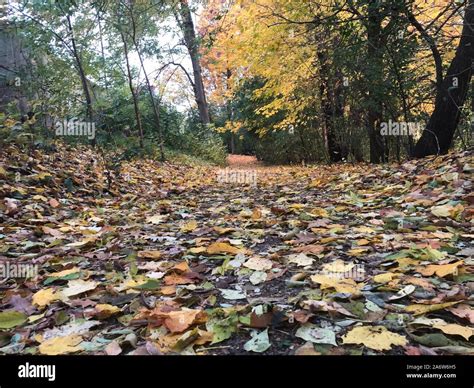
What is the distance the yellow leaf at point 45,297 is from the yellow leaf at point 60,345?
45 cm

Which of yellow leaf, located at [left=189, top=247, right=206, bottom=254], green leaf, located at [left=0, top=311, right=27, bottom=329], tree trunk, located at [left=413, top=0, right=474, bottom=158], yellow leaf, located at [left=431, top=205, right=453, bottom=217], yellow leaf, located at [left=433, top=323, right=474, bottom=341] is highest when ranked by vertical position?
tree trunk, located at [left=413, top=0, right=474, bottom=158]

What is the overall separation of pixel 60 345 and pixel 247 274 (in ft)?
3.30

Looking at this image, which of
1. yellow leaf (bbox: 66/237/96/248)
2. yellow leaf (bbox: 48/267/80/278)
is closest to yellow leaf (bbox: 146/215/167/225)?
yellow leaf (bbox: 66/237/96/248)

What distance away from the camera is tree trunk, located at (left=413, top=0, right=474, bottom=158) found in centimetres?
575

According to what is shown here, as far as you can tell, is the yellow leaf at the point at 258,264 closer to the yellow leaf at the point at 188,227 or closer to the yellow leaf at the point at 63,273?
the yellow leaf at the point at 63,273

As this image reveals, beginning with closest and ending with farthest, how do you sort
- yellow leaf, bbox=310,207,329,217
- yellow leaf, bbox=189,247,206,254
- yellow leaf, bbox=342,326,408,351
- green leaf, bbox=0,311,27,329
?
1. yellow leaf, bbox=342,326,408,351
2. green leaf, bbox=0,311,27,329
3. yellow leaf, bbox=189,247,206,254
4. yellow leaf, bbox=310,207,329,217

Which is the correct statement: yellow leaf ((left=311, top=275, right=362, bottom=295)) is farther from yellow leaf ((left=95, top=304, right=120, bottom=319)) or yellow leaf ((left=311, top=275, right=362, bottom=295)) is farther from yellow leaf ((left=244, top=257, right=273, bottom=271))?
yellow leaf ((left=95, top=304, right=120, bottom=319))

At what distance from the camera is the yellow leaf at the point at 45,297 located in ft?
6.56

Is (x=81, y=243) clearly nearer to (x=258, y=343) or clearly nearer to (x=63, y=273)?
(x=63, y=273)

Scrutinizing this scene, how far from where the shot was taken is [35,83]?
7598 millimetres

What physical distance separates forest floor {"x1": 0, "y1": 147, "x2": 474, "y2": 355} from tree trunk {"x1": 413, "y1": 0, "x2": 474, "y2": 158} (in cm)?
171

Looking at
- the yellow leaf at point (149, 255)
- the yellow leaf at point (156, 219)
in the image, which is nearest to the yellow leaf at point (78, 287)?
the yellow leaf at point (149, 255)
